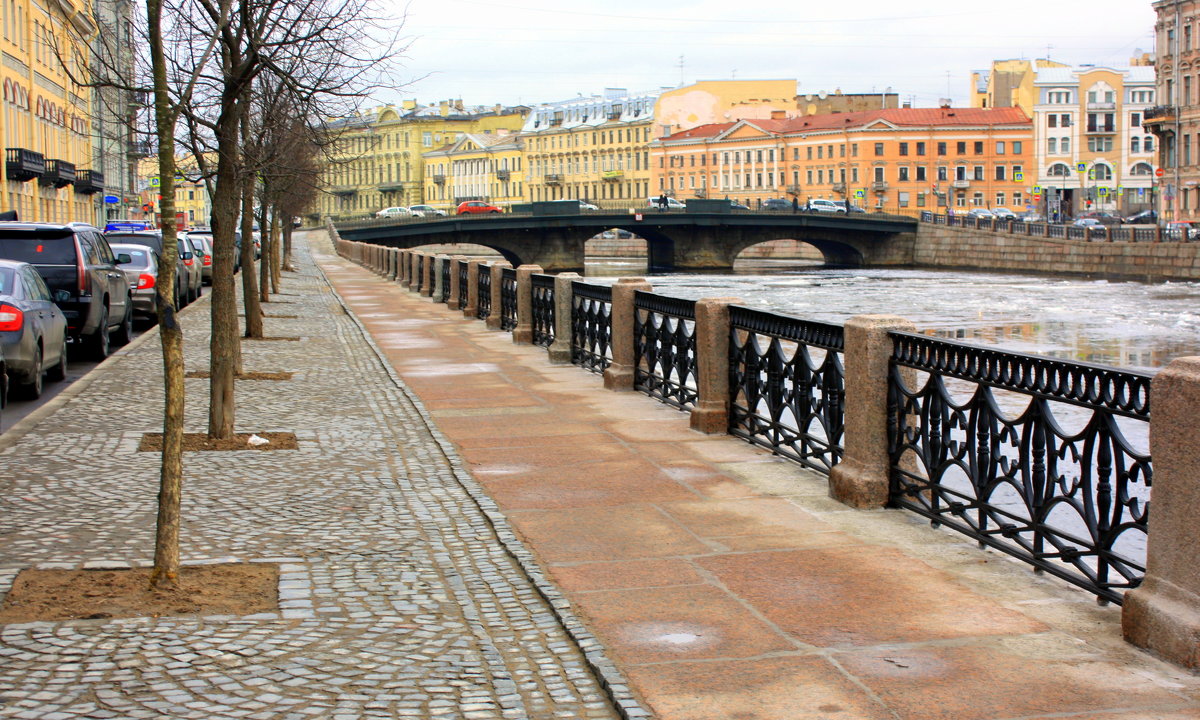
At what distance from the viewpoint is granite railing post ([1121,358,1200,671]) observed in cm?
516

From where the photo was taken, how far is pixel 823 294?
184ft

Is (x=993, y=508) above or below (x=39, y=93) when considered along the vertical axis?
below

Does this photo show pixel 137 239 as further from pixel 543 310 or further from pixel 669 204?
pixel 669 204

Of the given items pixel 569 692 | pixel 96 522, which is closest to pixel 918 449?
pixel 569 692

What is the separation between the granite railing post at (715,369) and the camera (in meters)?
11.0

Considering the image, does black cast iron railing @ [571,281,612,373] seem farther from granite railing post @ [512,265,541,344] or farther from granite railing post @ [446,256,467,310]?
granite railing post @ [446,256,467,310]

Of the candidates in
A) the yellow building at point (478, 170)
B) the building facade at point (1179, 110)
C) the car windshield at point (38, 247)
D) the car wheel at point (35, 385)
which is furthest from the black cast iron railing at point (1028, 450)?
the yellow building at point (478, 170)

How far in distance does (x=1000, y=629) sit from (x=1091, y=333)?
32714 mm

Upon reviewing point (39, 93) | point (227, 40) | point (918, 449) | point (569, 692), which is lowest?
point (569, 692)

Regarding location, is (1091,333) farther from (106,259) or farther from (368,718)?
(368,718)

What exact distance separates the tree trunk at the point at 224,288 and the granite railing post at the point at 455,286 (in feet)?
52.8

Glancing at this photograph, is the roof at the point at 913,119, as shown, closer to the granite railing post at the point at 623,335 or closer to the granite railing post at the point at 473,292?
the granite railing post at the point at 473,292

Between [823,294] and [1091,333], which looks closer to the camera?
[1091,333]

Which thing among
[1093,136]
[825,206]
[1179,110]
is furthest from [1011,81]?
[1179,110]
